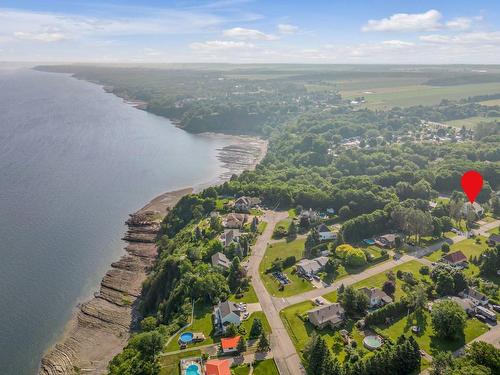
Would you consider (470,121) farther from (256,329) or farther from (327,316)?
(256,329)

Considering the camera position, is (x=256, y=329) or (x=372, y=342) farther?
(x=256, y=329)

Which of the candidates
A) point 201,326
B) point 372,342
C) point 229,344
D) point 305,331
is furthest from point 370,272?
point 201,326

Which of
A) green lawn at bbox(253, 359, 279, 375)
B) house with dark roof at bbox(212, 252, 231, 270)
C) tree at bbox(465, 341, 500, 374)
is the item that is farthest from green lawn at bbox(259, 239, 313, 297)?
tree at bbox(465, 341, 500, 374)

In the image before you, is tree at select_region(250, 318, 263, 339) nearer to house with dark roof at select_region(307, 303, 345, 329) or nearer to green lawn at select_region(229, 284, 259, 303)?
house with dark roof at select_region(307, 303, 345, 329)

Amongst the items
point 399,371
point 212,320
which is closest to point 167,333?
point 212,320

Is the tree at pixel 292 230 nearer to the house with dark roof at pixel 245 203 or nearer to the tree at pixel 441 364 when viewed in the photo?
the house with dark roof at pixel 245 203

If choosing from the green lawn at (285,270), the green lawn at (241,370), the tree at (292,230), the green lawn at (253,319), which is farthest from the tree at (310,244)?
the green lawn at (241,370)

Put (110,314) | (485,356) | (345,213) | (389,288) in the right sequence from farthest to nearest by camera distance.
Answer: (345,213) < (110,314) < (389,288) < (485,356)
